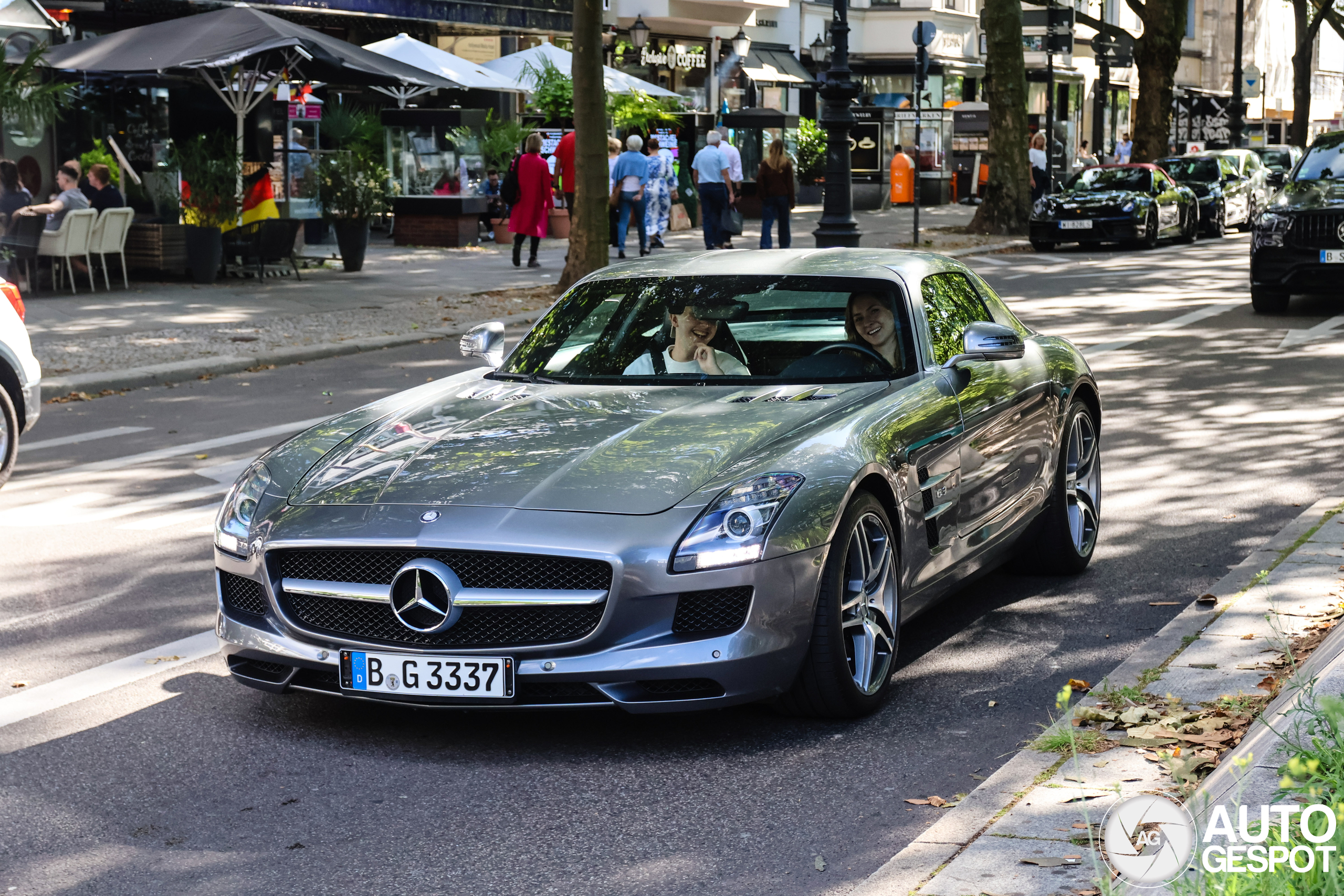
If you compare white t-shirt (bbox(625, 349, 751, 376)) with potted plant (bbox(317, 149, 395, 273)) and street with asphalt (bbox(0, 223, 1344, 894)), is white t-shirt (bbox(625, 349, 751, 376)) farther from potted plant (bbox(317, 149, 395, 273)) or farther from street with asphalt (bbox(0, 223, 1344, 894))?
potted plant (bbox(317, 149, 395, 273))

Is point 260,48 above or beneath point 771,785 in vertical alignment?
above

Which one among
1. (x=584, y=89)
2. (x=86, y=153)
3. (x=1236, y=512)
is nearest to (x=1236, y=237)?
(x=584, y=89)

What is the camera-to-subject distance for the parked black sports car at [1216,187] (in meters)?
32.3

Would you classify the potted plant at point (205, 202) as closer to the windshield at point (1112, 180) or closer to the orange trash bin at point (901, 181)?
the windshield at point (1112, 180)

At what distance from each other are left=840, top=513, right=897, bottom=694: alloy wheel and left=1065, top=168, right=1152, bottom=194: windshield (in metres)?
25.4

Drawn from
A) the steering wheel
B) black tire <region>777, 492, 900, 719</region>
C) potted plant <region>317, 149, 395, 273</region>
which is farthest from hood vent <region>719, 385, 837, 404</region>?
potted plant <region>317, 149, 395, 273</region>

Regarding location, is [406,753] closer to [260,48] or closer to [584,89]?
[584,89]

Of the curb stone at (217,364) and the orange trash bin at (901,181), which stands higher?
the orange trash bin at (901,181)

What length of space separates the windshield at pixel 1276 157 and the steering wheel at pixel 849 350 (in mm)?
43019

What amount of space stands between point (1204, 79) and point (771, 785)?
85165mm

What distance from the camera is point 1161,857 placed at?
3.17m

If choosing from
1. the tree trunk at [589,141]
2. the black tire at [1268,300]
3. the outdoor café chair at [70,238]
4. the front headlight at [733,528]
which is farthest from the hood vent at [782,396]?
the outdoor café chair at [70,238]

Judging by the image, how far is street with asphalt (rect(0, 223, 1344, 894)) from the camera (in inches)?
165

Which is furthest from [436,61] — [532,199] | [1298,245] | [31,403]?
[31,403]
